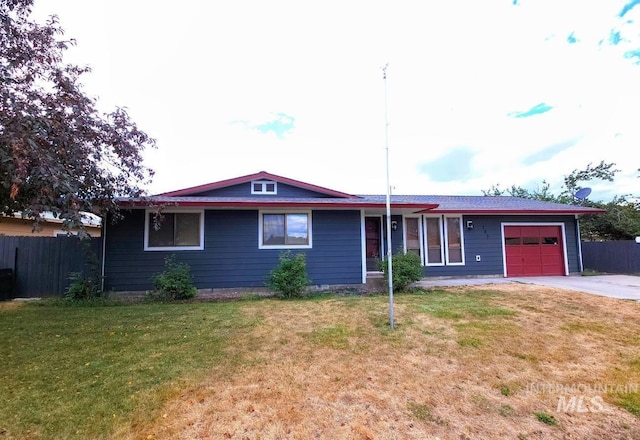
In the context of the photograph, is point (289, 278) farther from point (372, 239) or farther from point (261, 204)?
point (372, 239)

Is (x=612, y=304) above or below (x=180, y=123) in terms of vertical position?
below

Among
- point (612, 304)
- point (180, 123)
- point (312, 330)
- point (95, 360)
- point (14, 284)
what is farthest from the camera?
point (180, 123)

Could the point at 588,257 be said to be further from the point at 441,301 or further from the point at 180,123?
the point at 180,123

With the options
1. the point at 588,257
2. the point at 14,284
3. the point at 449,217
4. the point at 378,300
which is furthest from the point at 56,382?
the point at 588,257

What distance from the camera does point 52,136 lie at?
428 centimetres

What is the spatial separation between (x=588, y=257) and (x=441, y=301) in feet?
34.0

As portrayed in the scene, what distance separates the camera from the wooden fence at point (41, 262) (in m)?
8.18

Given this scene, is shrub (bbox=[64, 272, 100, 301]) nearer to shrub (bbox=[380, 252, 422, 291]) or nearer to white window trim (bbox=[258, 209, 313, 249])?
white window trim (bbox=[258, 209, 313, 249])

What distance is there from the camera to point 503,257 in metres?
11.0

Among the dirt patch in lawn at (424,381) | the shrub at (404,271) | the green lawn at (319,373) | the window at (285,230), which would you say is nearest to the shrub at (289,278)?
the window at (285,230)

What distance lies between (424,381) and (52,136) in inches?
224

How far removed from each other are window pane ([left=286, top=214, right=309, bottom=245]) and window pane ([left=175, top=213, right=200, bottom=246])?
8.09 feet

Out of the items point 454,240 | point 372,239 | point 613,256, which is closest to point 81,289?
point 372,239

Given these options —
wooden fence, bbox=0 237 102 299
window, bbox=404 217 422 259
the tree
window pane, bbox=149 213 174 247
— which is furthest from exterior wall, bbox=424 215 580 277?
wooden fence, bbox=0 237 102 299
